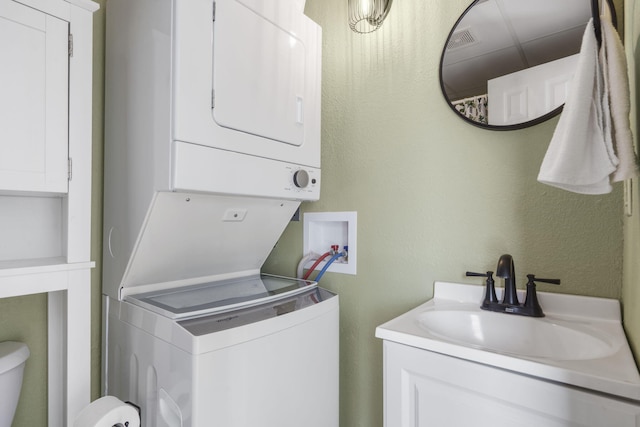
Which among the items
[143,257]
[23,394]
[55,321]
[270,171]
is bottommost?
[23,394]

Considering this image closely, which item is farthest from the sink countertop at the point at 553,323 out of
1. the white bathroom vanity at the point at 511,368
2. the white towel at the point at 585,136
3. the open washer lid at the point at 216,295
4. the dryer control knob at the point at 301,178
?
the dryer control knob at the point at 301,178

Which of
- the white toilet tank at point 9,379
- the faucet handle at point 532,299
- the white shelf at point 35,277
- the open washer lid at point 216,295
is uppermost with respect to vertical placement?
the white shelf at point 35,277

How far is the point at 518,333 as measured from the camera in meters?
1.20

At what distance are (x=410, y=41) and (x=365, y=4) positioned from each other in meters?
0.34

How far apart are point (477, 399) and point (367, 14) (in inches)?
67.9

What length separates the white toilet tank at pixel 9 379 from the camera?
117 centimetres

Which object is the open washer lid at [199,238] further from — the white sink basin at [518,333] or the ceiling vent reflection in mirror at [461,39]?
the ceiling vent reflection in mirror at [461,39]

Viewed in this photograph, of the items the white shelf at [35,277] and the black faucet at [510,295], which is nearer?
the white shelf at [35,277]

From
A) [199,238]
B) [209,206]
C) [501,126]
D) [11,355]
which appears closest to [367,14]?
[501,126]

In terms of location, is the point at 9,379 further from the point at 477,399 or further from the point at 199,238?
the point at 477,399

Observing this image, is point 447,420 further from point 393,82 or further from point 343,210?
point 393,82

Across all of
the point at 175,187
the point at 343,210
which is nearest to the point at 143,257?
the point at 175,187

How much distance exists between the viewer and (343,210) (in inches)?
71.7

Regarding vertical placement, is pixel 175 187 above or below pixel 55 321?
above
